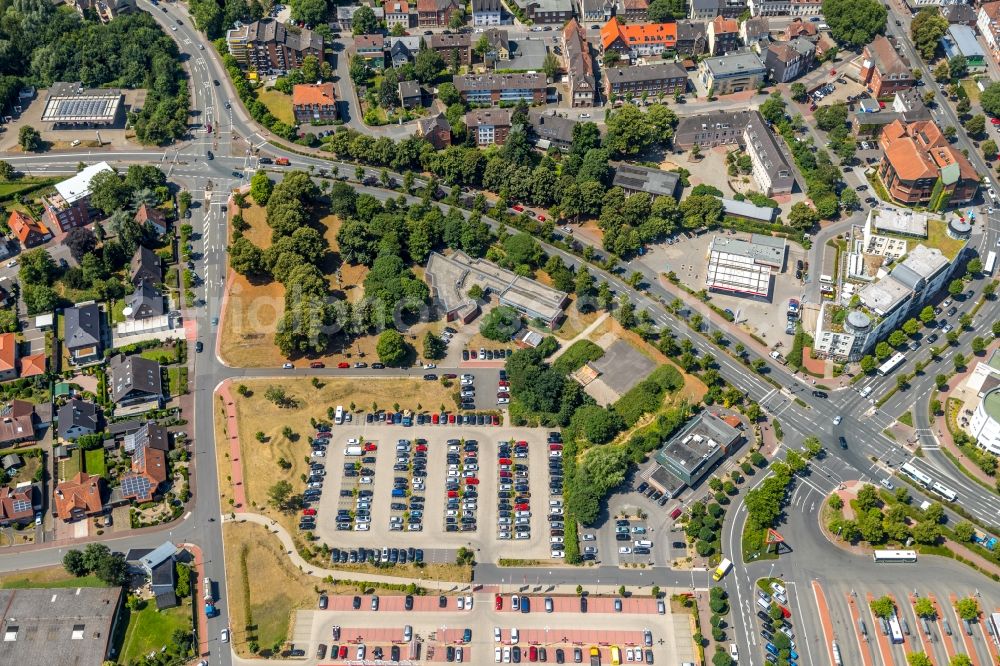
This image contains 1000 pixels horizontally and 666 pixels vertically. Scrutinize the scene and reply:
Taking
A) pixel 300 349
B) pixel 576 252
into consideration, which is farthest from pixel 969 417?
pixel 300 349

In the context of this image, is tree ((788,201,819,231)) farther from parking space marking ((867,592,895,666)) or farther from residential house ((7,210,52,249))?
residential house ((7,210,52,249))

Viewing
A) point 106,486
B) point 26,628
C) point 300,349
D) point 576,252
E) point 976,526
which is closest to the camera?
point 26,628

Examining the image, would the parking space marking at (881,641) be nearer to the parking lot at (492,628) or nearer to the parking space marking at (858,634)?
the parking space marking at (858,634)

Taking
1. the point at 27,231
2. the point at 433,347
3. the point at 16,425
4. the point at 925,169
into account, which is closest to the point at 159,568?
the point at 16,425

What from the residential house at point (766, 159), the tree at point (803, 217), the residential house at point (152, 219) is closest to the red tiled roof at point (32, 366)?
the residential house at point (152, 219)

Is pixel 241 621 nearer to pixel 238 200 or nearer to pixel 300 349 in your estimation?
pixel 300 349

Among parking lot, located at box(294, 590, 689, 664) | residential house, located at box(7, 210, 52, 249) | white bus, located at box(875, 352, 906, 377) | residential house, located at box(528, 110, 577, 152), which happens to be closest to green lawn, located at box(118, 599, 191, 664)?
parking lot, located at box(294, 590, 689, 664)
